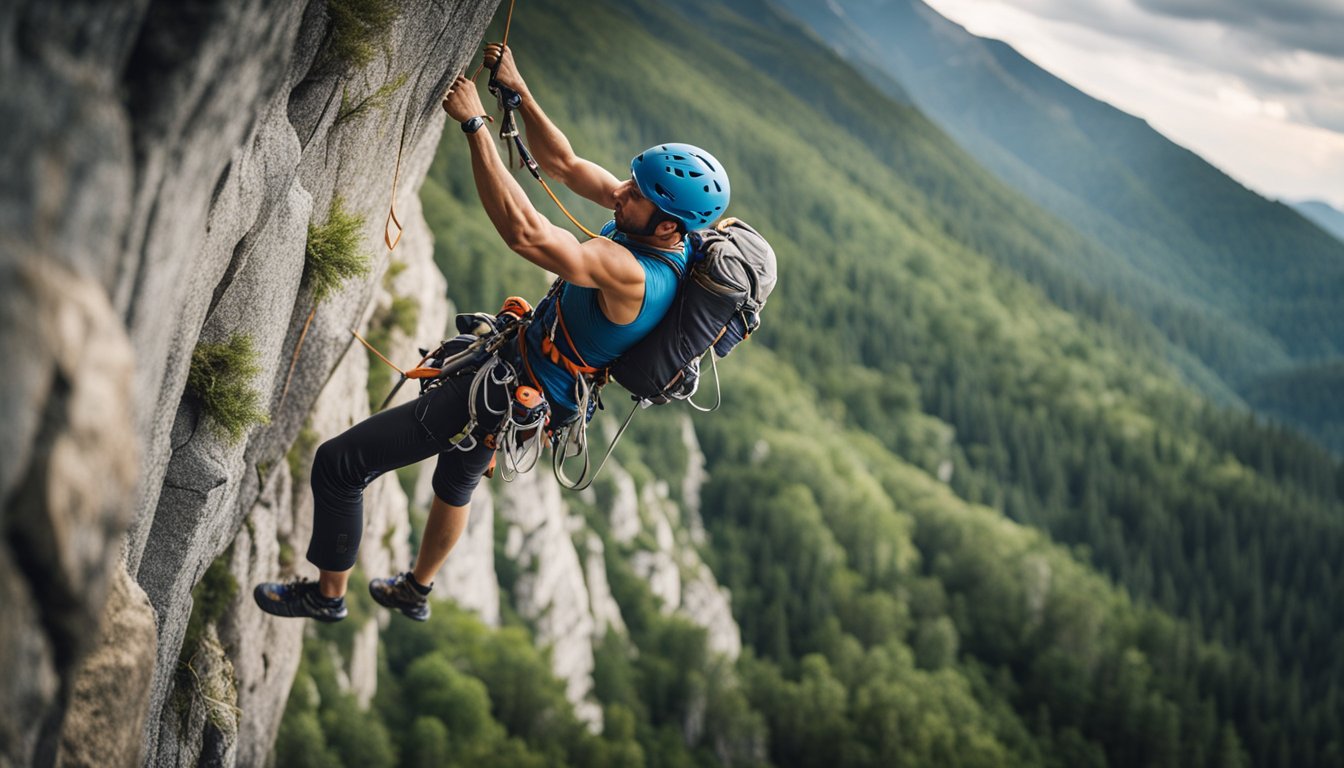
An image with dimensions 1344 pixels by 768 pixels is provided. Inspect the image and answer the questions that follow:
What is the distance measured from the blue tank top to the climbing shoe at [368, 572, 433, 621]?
1.90m

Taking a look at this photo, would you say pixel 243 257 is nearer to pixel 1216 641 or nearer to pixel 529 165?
pixel 529 165

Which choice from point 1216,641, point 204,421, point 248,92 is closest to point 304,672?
point 204,421

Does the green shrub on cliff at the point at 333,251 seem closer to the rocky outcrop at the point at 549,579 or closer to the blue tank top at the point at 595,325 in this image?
the blue tank top at the point at 595,325

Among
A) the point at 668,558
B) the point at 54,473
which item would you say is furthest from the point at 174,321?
the point at 668,558

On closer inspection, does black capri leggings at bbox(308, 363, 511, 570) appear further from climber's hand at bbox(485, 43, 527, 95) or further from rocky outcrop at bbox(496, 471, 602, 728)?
rocky outcrop at bbox(496, 471, 602, 728)

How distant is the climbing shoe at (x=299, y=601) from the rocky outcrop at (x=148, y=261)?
0.55m

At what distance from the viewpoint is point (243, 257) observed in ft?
18.2

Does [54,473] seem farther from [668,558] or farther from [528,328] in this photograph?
[668,558]

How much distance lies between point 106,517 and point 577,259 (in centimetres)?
261

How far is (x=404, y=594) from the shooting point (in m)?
7.38

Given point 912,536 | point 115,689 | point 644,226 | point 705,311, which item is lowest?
point 115,689

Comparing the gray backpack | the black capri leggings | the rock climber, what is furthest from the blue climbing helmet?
the black capri leggings

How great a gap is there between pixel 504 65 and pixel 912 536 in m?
92.5

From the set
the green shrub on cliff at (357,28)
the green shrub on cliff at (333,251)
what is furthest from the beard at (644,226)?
the green shrub on cliff at (333,251)
